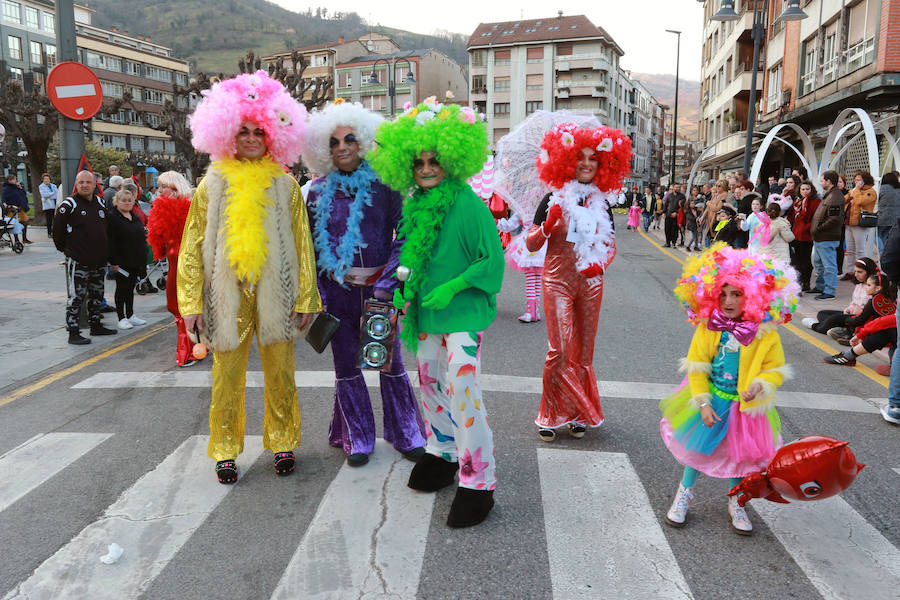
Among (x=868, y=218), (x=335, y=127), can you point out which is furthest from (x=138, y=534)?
(x=868, y=218)

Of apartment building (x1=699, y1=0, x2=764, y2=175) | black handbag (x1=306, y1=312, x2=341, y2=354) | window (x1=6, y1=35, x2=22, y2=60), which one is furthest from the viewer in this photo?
window (x1=6, y1=35, x2=22, y2=60)

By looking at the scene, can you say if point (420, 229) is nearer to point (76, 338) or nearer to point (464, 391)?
point (464, 391)

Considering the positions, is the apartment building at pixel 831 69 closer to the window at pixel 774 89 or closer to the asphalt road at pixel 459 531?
the window at pixel 774 89

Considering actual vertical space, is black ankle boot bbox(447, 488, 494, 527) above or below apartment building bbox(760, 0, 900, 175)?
below

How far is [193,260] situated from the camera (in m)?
3.63

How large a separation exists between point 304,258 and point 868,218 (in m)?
10.5

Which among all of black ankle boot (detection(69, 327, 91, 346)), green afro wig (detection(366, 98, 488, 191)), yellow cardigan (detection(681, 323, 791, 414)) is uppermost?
green afro wig (detection(366, 98, 488, 191))

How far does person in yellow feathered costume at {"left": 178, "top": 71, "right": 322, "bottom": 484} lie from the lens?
3.59 metres

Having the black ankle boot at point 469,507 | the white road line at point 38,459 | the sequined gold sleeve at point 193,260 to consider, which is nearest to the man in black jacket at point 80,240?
the white road line at point 38,459

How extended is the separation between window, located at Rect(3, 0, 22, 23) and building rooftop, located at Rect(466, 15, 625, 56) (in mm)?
43480

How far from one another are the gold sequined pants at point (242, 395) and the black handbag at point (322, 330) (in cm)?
21

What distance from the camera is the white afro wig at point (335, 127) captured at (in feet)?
12.2

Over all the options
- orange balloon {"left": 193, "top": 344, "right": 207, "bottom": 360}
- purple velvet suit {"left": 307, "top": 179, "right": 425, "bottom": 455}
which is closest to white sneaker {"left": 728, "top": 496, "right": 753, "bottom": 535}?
purple velvet suit {"left": 307, "top": 179, "right": 425, "bottom": 455}

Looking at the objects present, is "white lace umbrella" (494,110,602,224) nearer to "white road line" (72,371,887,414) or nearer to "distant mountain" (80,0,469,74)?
"white road line" (72,371,887,414)
